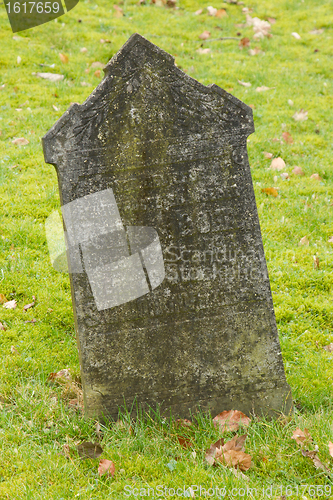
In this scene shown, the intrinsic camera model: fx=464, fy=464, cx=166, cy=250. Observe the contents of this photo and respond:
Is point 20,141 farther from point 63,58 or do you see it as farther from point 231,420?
point 231,420

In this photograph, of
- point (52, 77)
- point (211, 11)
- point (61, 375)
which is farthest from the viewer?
point (211, 11)

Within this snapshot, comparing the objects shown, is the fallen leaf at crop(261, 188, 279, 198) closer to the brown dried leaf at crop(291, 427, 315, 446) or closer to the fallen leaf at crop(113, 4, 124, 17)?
the brown dried leaf at crop(291, 427, 315, 446)

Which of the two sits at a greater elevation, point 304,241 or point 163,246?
point 163,246

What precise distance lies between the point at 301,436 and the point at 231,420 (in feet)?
1.61

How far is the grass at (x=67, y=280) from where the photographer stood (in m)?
2.53

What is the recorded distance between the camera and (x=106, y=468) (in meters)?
2.50

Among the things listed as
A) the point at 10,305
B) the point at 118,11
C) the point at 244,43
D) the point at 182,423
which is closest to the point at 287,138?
the point at 244,43

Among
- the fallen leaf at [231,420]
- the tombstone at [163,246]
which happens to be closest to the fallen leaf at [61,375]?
the tombstone at [163,246]

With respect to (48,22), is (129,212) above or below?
below

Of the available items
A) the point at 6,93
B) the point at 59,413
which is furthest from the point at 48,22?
the point at 59,413

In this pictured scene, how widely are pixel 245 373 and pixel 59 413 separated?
4.04 feet

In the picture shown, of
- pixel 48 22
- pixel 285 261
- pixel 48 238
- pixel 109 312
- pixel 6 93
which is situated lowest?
pixel 285 261

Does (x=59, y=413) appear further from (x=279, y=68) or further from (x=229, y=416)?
(x=279, y=68)

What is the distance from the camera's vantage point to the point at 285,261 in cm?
448
